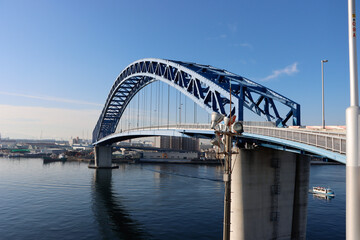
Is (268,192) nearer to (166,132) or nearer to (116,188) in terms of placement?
(166,132)

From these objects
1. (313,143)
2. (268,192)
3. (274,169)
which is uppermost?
(313,143)

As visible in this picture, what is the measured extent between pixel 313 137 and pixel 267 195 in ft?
32.8

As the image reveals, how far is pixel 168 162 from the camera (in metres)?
148

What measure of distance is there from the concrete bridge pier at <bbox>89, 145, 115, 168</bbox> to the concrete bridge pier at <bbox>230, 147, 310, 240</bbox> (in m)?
94.5

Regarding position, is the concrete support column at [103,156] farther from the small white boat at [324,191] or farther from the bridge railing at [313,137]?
the bridge railing at [313,137]

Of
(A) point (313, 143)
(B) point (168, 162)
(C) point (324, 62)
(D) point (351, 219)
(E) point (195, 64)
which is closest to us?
(D) point (351, 219)

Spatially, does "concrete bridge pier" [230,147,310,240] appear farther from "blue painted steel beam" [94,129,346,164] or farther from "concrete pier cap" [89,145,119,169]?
"concrete pier cap" [89,145,119,169]

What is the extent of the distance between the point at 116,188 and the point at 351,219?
63869 mm

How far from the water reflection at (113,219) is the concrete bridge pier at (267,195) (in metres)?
13.4

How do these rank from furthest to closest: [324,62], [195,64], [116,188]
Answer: [116,188] < [195,64] < [324,62]

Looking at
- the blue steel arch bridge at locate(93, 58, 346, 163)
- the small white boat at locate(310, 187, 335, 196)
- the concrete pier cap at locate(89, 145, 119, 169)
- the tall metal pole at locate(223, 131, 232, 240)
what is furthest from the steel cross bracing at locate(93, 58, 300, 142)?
the concrete pier cap at locate(89, 145, 119, 169)

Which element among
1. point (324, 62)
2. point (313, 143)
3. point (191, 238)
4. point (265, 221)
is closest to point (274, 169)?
point (265, 221)

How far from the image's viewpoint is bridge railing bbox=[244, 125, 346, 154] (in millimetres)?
15133

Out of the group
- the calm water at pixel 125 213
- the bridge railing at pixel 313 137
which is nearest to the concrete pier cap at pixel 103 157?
the calm water at pixel 125 213
